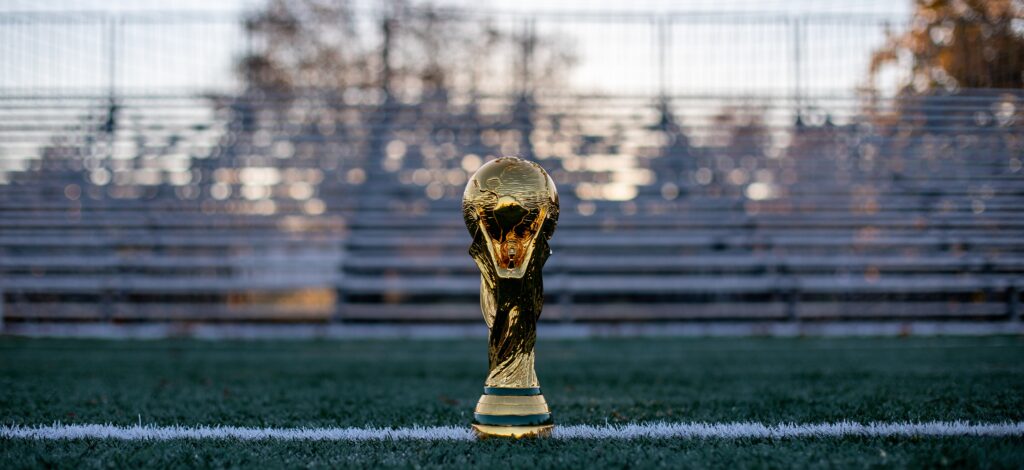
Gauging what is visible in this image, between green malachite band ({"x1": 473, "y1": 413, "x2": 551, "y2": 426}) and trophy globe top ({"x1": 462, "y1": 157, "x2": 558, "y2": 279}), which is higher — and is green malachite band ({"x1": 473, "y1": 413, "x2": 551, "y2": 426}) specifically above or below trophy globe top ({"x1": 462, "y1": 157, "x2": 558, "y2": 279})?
below

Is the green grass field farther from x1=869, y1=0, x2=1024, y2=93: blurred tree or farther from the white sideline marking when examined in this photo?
x1=869, y1=0, x2=1024, y2=93: blurred tree

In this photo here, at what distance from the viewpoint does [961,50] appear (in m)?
11.1

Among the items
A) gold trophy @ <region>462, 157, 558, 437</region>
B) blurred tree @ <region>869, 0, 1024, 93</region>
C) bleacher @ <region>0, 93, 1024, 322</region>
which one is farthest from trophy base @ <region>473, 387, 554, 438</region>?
blurred tree @ <region>869, 0, 1024, 93</region>

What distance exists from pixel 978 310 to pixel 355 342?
6769 mm

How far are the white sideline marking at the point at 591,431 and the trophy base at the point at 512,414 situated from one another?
14 centimetres

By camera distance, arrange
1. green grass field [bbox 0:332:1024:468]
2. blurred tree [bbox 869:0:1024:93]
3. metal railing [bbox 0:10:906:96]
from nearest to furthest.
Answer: green grass field [bbox 0:332:1024:468] → metal railing [bbox 0:10:906:96] → blurred tree [bbox 869:0:1024:93]

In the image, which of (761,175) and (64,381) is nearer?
(64,381)

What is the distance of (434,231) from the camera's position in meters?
9.73

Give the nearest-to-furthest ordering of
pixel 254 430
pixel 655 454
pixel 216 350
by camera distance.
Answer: pixel 655 454 < pixel 254 430 < pixel 216 350

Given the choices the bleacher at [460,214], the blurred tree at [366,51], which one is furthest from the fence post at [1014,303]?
the blurred tree at [366,51]

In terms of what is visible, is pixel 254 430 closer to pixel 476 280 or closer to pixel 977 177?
pixel 476 280

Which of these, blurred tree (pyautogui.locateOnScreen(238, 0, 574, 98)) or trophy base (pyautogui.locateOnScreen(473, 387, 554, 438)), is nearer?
trophy base (pyautogui.locateOnScreen(473, 387, 554, 438))

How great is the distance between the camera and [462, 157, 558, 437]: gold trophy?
7.73ft

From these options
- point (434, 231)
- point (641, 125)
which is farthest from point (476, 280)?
point (641, 125)
